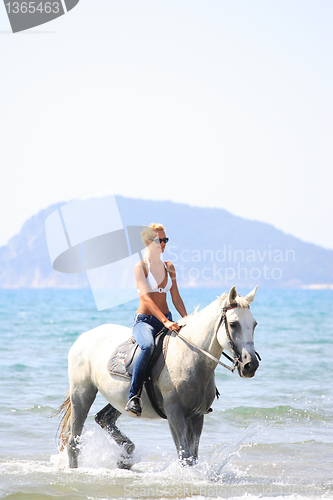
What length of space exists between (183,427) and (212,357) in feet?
2.43

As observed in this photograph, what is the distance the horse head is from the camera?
14.9 ft


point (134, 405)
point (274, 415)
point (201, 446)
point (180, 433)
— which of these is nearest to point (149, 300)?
point (134, 405)

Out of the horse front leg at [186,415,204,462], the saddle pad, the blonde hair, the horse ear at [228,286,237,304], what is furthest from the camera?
the blonde hair

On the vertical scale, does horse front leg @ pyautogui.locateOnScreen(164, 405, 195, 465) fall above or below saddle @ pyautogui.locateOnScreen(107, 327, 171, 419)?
below

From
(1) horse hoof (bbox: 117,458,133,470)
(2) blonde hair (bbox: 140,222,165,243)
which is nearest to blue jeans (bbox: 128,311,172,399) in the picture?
(2) blonde hair (bbox: 140,222,165,243)

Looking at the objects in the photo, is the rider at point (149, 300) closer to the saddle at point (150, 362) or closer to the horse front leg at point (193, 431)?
the saddle at point (150, 362)

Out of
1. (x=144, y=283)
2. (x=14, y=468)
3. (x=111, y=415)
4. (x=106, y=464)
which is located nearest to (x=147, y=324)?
(x=144, y=283)

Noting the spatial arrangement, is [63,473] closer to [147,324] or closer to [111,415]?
[111,415]

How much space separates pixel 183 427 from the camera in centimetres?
497

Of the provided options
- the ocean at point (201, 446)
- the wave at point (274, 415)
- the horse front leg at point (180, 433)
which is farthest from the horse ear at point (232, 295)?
the wave at point (274, 415)

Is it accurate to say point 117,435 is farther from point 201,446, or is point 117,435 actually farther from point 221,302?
point 221,302

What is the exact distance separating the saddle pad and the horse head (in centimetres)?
73

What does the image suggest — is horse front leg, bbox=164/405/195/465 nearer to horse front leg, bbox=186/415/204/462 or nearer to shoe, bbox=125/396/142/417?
horse front leg, bbox=186/415/204/462

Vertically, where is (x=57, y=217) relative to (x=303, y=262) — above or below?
above
